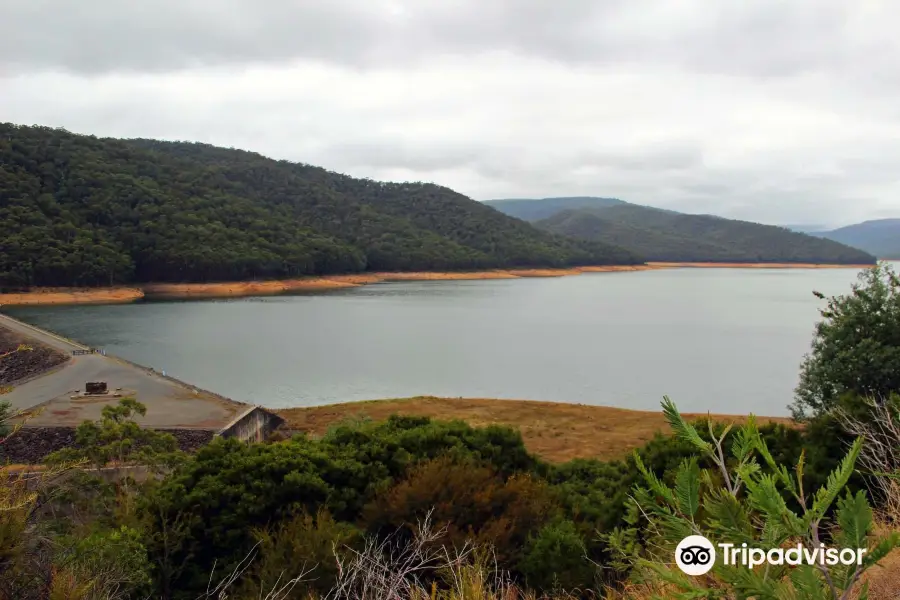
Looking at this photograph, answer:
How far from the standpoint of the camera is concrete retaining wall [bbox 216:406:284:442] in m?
15.2

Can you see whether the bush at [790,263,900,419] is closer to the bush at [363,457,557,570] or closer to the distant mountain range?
the bush at [363,457,557,570]

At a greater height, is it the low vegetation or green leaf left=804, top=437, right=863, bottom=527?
green leaf left=804, top=437, right=863, bottom=527

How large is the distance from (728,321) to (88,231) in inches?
2351

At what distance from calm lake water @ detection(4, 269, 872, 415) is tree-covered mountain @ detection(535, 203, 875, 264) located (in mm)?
96422

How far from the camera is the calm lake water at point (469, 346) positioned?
24.4 metres

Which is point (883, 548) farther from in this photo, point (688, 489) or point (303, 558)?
point (303, 558)

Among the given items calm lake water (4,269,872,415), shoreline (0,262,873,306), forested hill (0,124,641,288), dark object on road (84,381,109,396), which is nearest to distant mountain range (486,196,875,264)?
forested hill (0,124,641,288)

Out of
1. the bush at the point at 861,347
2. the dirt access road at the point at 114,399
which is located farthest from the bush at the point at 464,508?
the dirt access road at the point at 114,399

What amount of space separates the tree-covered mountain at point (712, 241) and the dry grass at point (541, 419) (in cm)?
13840

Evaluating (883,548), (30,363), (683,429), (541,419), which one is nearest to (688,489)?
(683,429)

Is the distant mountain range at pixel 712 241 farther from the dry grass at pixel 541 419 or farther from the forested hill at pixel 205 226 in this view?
the dry grass at pixel 541 419

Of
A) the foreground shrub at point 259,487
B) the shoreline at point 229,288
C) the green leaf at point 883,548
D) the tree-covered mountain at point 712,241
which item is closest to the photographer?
the green leaf at point 883,548

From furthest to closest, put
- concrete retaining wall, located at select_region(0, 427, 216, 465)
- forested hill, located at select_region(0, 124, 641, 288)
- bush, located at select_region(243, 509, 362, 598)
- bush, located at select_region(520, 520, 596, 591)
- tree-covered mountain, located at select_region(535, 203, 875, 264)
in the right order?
tree-covered mountain, located at select_region(535, 203, 875, 264)
forested hill, located at select_region(0, 124, 641, 288)
concrete retaining wall, located at select_region(0, 427, 216, 465)
bush, located at select_region(520, 520, 596, 591)
bush, located at select_region(243, 509, 362, 598)

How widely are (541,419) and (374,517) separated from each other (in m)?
12.7
